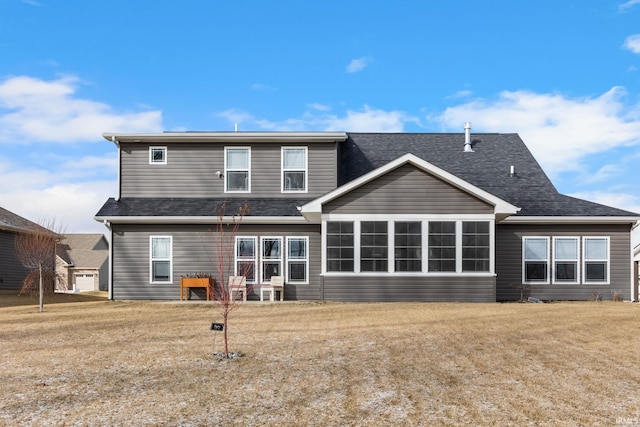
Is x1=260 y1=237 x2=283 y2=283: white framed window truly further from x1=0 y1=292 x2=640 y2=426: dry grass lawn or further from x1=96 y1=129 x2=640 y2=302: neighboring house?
x1=0 y1=292 x2=640 y2=426: dry grass lawn

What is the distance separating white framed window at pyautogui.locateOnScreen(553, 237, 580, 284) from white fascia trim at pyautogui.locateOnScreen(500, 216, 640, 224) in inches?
28.7

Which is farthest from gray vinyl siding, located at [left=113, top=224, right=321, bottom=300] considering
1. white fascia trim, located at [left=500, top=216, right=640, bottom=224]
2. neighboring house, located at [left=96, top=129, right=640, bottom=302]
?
white fascia trim, located at [left=500, top=216, right=640, bottom=224]

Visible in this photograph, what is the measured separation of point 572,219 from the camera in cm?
2044

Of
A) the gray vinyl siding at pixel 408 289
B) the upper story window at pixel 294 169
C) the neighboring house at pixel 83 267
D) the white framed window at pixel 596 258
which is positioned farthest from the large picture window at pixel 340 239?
the neighboring house at pixel 83 267

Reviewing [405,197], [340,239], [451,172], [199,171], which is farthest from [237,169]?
[451,172]

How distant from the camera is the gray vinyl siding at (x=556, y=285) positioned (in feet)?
68.4

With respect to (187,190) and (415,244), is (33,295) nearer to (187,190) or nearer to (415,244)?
(187,190)

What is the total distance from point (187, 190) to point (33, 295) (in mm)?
7981

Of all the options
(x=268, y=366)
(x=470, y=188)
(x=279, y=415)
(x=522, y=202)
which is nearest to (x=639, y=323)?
(x=470, y=188)

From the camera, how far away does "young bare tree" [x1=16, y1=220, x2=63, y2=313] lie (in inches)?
762

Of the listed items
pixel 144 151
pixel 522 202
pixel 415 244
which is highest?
pixel 144 151

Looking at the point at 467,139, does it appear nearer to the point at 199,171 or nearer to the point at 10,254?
the point at 199,171

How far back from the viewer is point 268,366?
917 cm

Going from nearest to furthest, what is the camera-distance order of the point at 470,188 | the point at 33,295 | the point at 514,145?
the point at 470,188
the point at 33,295
the point at 514,145
